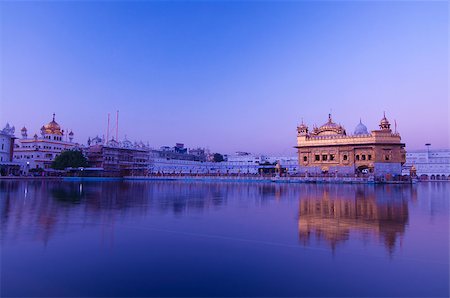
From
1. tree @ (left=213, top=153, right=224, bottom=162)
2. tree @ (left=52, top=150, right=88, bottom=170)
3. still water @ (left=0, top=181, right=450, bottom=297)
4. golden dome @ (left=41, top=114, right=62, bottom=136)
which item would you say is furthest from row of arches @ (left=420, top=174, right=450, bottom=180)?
golden dome @ (left=41, top=114, right=62, bottom=136)

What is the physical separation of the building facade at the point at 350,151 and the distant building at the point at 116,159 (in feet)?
104

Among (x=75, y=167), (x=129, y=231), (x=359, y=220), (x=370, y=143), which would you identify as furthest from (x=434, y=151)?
(x=129, y=231)

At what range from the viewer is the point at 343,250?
7.14 metres

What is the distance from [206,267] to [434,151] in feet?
287

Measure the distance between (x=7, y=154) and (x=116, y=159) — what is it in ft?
59.9

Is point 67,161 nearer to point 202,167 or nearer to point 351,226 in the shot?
point 202,167

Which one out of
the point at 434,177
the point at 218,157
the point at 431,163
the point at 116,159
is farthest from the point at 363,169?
the point at 218,157

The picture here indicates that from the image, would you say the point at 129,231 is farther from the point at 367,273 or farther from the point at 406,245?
the point at 406,245

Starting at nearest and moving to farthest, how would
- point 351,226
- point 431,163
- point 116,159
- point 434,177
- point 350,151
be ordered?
point 351,226 → point 350,151 → point 116,159 → point 434,177 → point 431,163

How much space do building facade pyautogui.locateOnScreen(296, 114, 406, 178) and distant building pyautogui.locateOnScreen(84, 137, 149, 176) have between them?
31.8 metres

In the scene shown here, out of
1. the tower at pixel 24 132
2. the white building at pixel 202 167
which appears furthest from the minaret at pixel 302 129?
the tower at pixel 24 132

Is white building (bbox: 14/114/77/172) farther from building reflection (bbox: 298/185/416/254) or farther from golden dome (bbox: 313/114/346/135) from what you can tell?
building reflection (bbox: 298/185/416/254)

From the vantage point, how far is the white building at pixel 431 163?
75863mm

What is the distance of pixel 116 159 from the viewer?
69.3 meters
